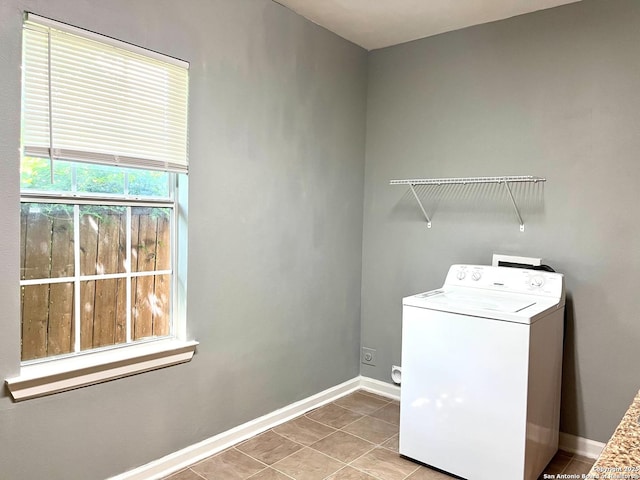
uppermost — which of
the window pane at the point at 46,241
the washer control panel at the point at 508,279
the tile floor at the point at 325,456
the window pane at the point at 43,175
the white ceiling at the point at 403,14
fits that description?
the white ceiling at the point at 403,14

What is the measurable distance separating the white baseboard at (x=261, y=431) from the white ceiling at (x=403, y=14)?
2.37 meters

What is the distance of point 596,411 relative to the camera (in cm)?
257

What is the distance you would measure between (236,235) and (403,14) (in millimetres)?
1617

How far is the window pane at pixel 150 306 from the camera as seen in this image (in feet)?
7.39

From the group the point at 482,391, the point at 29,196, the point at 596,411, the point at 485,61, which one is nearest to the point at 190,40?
the point at 29,196

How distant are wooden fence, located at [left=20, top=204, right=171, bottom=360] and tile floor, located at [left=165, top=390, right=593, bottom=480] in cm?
76

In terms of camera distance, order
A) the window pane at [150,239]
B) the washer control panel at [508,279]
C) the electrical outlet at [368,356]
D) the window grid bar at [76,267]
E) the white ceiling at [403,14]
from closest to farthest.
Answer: the window grid bar at [76,267]
the window pane at [150,239]
the washer control panel at [508,279]
the white ceiling at [403,14]
the electrical outlet at [368,356]

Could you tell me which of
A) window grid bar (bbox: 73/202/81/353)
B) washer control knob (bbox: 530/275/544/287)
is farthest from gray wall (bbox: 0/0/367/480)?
washer control knob (bbox: 530/275/544/287)

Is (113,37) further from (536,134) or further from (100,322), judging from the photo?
(536,134)

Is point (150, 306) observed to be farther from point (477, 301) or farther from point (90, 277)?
point (477, 301)

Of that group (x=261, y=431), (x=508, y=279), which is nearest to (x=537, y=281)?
(x=508, y=279)

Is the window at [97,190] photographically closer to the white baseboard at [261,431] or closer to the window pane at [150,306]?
the window pane at [150,306]

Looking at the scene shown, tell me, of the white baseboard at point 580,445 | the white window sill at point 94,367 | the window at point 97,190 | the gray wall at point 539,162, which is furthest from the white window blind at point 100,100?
the white baseboard at point 580,445

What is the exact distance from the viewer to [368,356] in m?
3.48
